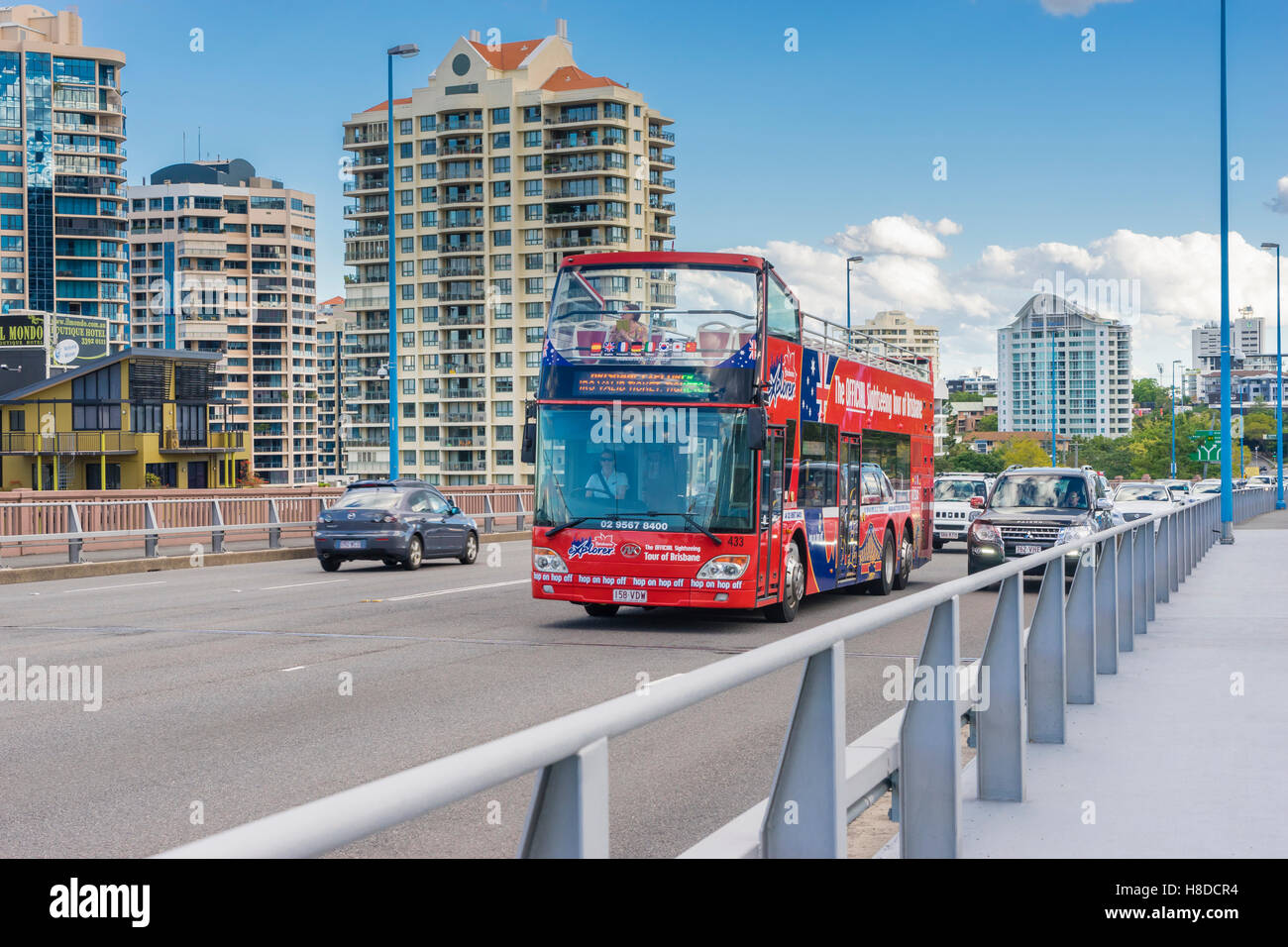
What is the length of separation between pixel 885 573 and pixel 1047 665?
506 inches

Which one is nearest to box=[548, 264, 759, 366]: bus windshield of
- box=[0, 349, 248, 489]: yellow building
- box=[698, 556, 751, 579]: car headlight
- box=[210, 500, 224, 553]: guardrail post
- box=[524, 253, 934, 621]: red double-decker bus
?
box=[524, 253, 934, 621]: red double-decker bus

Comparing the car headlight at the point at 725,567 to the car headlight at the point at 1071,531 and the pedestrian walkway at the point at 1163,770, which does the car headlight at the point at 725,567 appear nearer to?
the pedestrian walkway at the point at 1163,770

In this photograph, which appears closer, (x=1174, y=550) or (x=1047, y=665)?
(x=1047, y=665)

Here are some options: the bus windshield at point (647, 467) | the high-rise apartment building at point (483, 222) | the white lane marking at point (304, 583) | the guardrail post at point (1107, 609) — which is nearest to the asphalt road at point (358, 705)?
the white lane marking at point (304, 583)

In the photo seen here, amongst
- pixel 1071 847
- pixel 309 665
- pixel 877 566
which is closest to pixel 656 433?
pixel 309 665

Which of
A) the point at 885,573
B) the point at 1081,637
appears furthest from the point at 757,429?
the point at 885,573

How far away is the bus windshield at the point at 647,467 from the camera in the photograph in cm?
1470

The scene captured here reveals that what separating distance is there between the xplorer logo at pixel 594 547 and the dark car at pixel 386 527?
10.5m

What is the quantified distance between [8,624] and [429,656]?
19.0 feet

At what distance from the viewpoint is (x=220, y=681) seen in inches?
444

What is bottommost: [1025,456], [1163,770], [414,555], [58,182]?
[414,555]

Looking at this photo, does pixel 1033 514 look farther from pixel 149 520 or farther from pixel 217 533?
pixel 149 520

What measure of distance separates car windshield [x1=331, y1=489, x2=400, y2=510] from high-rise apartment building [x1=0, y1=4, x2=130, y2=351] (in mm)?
110367

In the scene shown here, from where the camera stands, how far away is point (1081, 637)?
9.20 m
